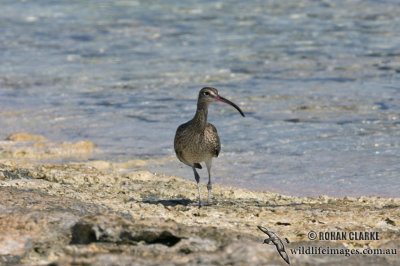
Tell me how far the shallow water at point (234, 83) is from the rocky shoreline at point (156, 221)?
108cm

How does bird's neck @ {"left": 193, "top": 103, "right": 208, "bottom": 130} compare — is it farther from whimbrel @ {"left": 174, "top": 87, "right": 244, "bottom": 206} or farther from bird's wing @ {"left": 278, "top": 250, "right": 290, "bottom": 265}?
bird's wing @ {"left": 278, "top": 250, "right": 290, "bottom": 265}

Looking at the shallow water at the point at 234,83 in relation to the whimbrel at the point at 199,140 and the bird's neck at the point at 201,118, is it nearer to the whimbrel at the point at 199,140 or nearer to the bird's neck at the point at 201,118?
the whimbrel at the point at 199,140

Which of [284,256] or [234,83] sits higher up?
[284,256]

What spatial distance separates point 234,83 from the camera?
13492 millimetres

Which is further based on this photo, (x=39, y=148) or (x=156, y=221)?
(x=39, y=148)

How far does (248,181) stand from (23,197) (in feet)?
11.4

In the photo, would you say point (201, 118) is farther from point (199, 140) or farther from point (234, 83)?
point (234, 83)

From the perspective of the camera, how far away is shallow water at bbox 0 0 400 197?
9.31 metres

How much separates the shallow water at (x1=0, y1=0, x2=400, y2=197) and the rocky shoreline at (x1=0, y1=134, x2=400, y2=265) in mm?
1084

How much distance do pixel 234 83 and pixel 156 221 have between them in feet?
29.6

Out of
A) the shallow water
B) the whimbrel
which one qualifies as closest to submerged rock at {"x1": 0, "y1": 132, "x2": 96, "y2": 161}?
the shallow water

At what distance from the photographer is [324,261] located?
4121mm

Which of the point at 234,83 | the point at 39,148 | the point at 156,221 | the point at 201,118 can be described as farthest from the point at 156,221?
the point at 234,83

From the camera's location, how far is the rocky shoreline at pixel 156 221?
4.17 meters
